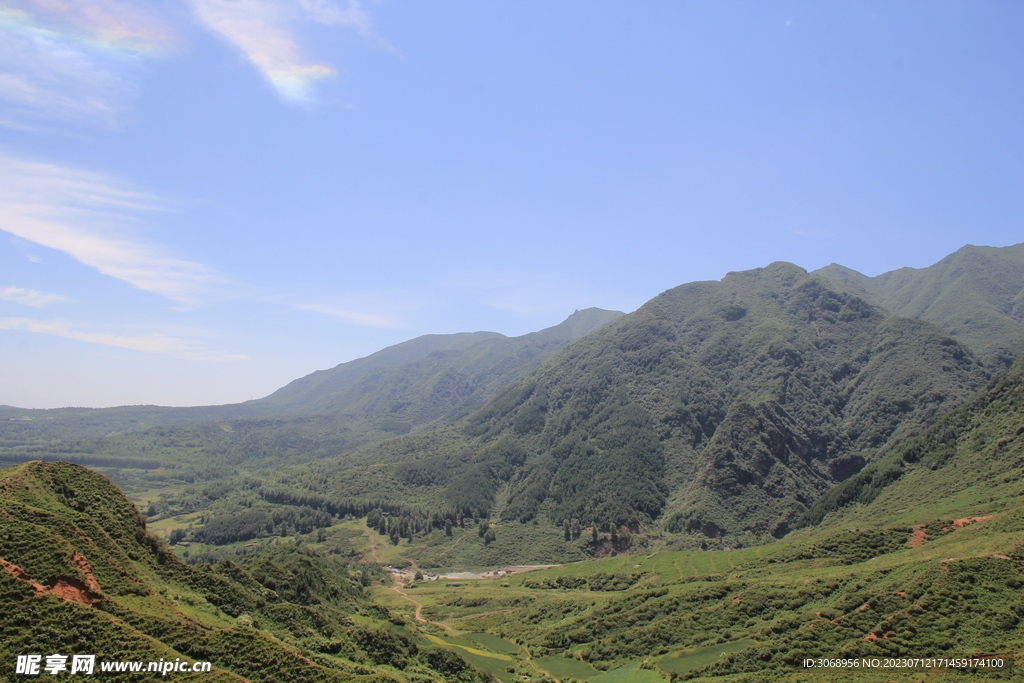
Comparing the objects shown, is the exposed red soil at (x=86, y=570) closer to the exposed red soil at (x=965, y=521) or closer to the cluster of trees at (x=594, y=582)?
the cluster of trees at (x=594, y=582)

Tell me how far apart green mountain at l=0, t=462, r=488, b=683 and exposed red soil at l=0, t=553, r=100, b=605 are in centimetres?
7

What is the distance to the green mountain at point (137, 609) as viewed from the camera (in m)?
32.4

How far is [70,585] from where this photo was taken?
35875 mm

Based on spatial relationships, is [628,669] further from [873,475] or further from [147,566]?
[873,475]

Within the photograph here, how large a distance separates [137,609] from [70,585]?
15.5 feet

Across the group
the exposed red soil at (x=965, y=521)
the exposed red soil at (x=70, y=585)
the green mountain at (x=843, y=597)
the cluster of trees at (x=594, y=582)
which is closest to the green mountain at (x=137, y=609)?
the exposed red soil at (x=70, y=585)

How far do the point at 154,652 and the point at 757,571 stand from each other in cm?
8420

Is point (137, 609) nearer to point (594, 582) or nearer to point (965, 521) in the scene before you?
point (594, 582)

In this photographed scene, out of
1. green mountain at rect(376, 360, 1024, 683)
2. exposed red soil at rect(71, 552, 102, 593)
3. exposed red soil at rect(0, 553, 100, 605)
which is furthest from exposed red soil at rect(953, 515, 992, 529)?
exposed red soil at rect(0, 553, 100, 605)

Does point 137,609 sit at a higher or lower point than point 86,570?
lower

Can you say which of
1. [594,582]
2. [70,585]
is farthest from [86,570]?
[594,582]

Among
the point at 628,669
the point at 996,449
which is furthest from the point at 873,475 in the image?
the point at 628,669

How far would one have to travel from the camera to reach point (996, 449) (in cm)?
11494

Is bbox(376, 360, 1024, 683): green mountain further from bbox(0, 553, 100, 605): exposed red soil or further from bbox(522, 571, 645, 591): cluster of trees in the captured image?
bbox(0, 553, 100, 605): exposed red soil
